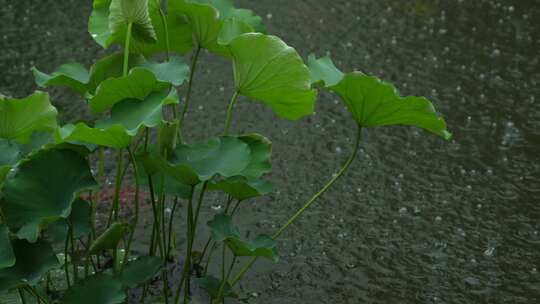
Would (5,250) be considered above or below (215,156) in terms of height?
below

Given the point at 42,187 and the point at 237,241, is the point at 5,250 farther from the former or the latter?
the point at 237,241

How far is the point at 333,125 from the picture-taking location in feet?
9.12

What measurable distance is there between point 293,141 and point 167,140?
3.82 ft

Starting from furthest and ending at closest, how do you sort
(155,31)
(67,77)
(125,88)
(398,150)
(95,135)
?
(398,150) → (155,31) → (67,77) → (125,88) → (95,135)

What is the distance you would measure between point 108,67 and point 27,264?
433 millimetres

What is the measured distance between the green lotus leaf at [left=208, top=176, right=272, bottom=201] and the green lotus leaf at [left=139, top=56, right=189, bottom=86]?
19cm

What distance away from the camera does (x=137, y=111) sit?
1.52 meters

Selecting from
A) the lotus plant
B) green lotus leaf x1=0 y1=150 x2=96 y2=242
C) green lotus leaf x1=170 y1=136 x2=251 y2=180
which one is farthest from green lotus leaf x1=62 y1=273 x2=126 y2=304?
green lotus leaf x1=170 y1=136 x2=251 y2=180

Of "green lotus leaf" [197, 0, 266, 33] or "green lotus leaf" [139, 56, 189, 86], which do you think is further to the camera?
"green lotus leaf" [197, 0, 266, 33]

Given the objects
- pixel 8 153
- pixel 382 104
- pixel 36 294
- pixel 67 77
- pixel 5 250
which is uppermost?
pixel 382 104

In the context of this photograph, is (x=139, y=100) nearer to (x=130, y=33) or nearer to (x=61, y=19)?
(x=130, y=33)

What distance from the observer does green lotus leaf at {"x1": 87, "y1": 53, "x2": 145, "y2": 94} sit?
67.6 inches

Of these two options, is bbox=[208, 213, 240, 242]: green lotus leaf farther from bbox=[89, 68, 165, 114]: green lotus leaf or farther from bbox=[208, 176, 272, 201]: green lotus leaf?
bbox=[89, 68, 165, 114]: green lotus leaf

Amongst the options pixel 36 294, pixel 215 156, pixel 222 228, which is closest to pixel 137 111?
pixel 215 156
